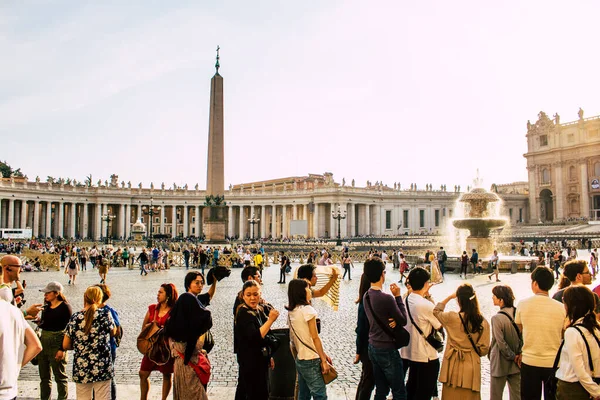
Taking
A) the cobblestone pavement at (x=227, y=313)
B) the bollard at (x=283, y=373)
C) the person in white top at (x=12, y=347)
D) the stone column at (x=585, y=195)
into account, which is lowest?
the cobblestone pavement at (x=227, y=313)

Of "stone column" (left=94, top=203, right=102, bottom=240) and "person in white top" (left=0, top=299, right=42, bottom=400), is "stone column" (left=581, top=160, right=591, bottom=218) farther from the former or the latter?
"person in white top" (left=0, top=299, right=42, bottom=400)

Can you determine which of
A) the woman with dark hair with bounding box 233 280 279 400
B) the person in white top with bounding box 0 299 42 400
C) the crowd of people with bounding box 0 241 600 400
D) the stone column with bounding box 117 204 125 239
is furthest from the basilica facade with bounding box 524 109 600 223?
the person in white top with bounding box 0 299 42 400

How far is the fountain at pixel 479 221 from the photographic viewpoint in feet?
78.7

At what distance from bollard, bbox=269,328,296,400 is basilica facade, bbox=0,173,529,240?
54793 millimetres

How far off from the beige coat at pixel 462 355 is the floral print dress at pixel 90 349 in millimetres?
3223

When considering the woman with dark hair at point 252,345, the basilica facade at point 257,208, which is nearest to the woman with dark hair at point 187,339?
the woman with dark hair at point 252,345

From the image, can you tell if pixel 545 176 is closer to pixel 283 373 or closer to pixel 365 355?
pixel 365 355

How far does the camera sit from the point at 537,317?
4172 millimetres

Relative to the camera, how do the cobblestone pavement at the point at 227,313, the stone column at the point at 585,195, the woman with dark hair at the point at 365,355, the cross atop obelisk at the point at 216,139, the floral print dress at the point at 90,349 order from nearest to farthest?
the floral print dress at the point at 90,349, the woman with dark hair at the point at 365,355, the cobblestone pavement at the point at 227,313, the cross atop obelisk at the point at 216,139, the stone column at the point at 585,195

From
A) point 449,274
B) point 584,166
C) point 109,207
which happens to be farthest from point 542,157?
point 109,207

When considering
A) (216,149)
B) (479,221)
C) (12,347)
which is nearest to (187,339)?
(12,347)

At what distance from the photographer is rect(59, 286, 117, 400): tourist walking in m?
4.56

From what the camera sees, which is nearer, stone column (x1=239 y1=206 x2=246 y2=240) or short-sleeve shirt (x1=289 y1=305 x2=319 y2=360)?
short-sleeve shirt (x1=289 y1=305 x2=319 y2=360)

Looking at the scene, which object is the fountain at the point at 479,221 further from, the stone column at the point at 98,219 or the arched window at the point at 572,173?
the stone column at the point at 98,219
